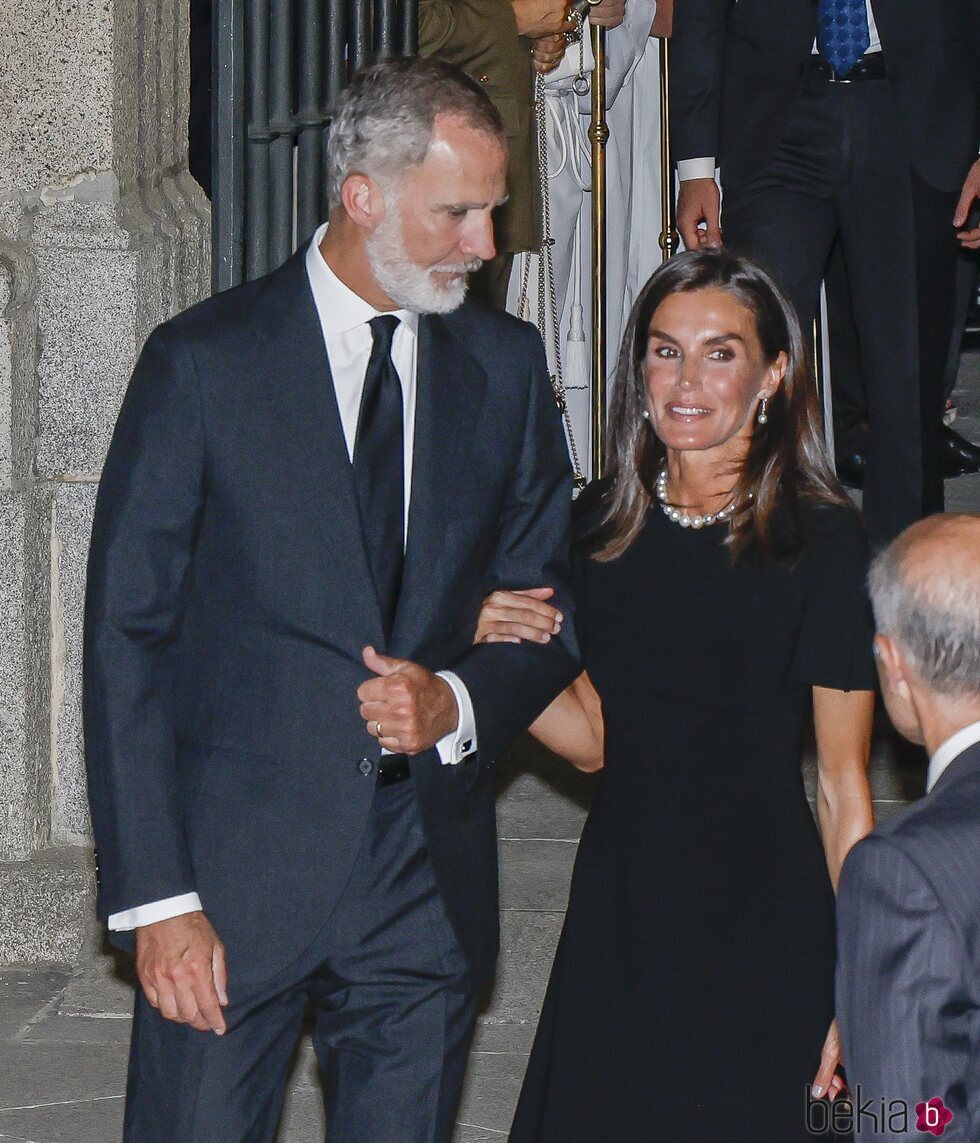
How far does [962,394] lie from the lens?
11.3 meters

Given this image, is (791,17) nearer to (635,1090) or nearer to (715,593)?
(715,593)

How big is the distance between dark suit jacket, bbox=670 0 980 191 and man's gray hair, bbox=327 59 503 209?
2.80m

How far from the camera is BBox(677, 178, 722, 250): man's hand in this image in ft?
19.6

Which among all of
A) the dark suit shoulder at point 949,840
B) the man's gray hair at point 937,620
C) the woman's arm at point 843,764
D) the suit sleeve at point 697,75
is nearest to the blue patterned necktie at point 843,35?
the suit sleeve at point 697,75

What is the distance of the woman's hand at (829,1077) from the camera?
3379mm

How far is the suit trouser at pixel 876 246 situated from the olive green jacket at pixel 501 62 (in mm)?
652

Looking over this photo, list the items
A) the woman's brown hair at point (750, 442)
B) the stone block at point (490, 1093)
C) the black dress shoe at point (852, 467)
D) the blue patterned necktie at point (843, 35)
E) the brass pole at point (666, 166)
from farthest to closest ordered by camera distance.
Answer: the black dress shoe at point (852, 467) → the brass pole at point (666, 166) → the blue patterned necktie at point (843, 35) → the stone block at point (490, 1093) → the woman's brown hair at point (750, 442)

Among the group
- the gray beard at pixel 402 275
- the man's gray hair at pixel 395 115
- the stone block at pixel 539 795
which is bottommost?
the stone block at pixel 539 795

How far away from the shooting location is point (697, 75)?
590 cm

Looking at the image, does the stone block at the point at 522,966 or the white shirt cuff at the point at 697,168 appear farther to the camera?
the white shirt cuff at the point at 697,168

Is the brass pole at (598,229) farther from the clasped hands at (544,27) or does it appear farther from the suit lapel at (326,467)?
the suit lapel at (326,467)

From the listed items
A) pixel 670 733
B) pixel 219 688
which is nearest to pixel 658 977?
pixel 670 733

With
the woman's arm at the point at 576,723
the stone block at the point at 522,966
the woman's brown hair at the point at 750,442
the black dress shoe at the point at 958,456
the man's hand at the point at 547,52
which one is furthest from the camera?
the black dress shoe at the point at 958,456

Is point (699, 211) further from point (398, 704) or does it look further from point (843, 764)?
point (398, 704)
